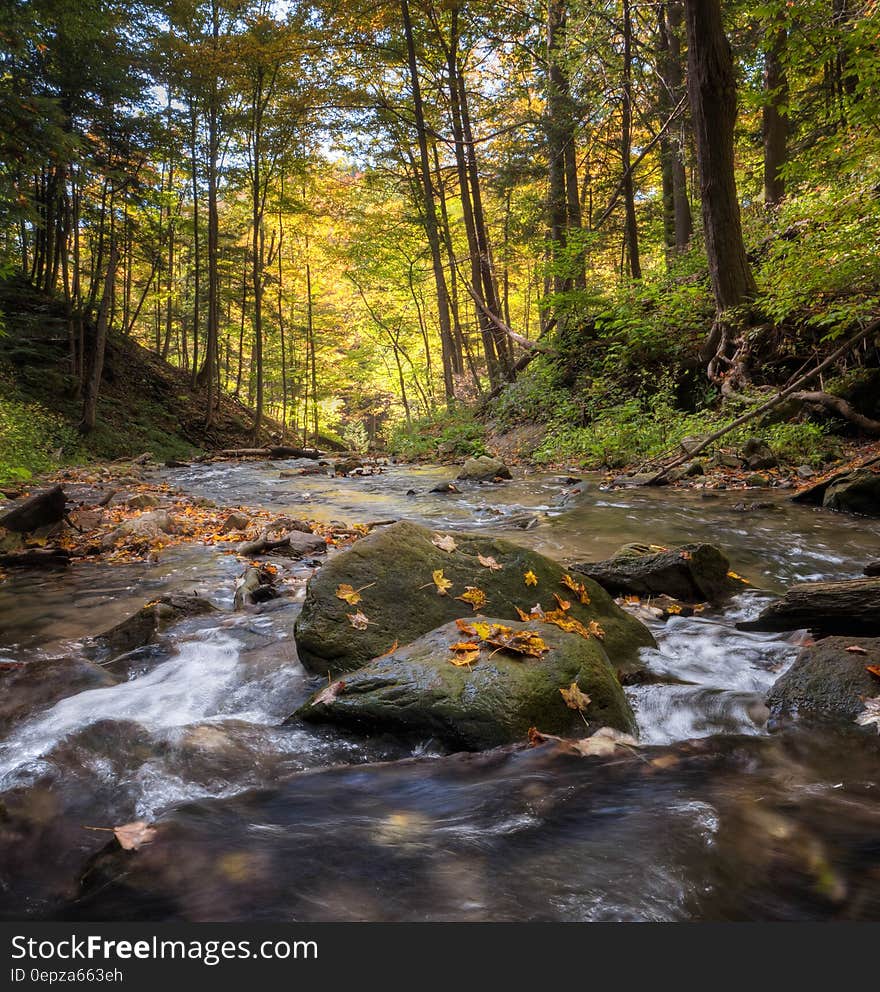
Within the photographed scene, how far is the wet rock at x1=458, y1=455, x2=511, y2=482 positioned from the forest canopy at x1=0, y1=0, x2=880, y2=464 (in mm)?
1824

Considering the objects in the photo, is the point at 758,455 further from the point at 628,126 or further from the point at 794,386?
the point at 628,126

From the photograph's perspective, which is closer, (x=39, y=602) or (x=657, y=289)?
(x=39, y=602)

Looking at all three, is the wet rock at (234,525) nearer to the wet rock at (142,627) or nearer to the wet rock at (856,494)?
A: the wet rock at (142,627)

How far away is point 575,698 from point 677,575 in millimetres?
2296

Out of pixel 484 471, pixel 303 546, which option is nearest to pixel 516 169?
pixel 484 471

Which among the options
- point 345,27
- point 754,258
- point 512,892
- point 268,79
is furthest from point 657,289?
point 268,79

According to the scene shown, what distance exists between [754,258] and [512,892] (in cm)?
1331

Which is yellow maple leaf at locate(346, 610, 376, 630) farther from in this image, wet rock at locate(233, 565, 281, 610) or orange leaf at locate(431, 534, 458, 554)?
wet rock at locate(233, 565, 281, 610)

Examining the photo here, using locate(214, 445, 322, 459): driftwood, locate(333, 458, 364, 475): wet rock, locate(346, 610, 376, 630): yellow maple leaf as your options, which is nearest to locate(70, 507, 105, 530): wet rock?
locate(346, 610, 376, 630): yellow maple leaf

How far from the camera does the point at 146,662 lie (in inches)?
142

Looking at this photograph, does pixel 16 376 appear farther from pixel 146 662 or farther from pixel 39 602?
pixel 146 662

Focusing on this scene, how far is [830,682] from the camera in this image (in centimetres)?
277

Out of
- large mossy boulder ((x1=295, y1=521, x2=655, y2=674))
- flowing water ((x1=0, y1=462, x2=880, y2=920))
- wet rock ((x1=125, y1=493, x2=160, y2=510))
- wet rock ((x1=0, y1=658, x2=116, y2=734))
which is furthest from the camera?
wet rock ((x1=125, y1=493, x2=160, y2=510))

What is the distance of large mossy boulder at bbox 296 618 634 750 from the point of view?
8.44 feet
